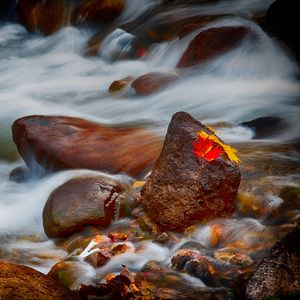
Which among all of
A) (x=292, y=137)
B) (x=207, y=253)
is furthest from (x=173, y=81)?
(x=207, y=253)

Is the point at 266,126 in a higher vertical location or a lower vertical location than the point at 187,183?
lower

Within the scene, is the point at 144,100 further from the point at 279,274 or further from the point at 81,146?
the point at 279,274

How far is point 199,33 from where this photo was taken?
978cm

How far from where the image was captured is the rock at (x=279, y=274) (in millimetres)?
3078

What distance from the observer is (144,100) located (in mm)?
9125

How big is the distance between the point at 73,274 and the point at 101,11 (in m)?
→ 11.3

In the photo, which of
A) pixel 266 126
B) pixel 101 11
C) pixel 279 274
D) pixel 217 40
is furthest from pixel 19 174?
pixel 101 11

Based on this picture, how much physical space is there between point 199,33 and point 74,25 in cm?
616

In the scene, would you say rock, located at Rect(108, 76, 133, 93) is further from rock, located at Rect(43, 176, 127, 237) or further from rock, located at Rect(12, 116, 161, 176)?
rock, located at Rect(43, 176, 127, 237)

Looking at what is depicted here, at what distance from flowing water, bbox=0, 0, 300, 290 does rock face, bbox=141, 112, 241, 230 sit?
0.19 meters

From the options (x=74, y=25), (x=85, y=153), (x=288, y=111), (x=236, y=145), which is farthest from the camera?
(x=74, y=25)

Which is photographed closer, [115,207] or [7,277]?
[7,277]

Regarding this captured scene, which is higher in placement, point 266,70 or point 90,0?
point 90,0

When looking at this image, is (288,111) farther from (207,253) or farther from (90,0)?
(90,0)
